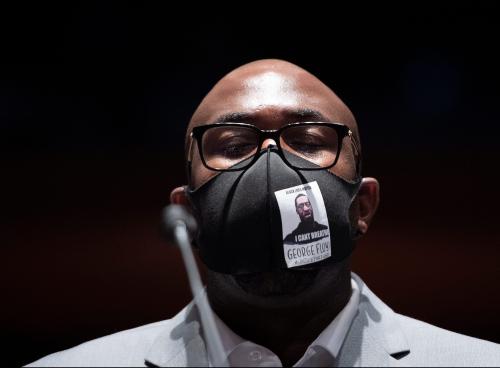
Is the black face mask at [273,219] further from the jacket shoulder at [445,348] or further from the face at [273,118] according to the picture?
the jacket shoulder at [445,348]

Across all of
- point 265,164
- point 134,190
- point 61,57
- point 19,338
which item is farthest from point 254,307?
point 61,57

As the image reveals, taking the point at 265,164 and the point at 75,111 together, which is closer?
the point at 265,164

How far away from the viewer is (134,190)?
7.16 ft

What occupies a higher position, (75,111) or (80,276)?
(75,111)

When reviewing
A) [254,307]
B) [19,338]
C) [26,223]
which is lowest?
[19,338]

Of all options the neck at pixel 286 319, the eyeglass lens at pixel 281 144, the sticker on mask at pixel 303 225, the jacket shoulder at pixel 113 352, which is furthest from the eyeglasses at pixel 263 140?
the jacket shoulder at pixel 113 352

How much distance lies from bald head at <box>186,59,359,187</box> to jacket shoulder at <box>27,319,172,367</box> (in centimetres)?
41

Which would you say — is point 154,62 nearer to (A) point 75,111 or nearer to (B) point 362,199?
(A) point 75,111

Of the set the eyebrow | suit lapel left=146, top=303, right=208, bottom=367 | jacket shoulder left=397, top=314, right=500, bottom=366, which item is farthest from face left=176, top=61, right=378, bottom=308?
jacket shoulder left=397, top=314, right=500, bottom=366

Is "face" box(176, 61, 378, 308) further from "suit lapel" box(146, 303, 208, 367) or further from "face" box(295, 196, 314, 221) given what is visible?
"suit lapel" box(146, 303, 208, 367)

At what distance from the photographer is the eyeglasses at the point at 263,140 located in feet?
5.25

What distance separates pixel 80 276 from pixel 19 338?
0.83 ft

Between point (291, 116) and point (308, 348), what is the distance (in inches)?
21.4

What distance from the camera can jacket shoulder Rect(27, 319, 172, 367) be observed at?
157cm
